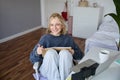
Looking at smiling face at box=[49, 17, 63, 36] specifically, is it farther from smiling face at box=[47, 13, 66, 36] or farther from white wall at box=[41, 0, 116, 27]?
white wall at box=[41, 0, 116, 27]

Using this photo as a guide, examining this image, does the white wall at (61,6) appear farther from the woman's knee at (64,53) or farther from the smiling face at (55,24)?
the woman's knee at (64,53)

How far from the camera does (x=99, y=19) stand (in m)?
3.59

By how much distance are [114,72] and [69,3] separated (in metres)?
3.22

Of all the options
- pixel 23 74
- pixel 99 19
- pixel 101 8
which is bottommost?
pixel 23 74

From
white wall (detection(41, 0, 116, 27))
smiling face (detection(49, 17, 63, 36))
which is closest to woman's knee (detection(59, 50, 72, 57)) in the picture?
smiling face (detection(49, 17, 63, 36))

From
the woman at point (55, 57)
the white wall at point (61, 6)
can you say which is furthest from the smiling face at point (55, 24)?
the white wall at point (61, 6)

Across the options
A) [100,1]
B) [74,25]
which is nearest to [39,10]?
[74,25]

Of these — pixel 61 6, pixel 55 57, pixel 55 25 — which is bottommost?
pixel 55 57

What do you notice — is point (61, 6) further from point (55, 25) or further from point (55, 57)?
point (55, 57)

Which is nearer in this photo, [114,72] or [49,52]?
[114,72]

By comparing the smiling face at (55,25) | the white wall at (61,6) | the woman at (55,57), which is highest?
the white wall at (61,6)

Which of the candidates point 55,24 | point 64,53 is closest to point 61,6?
point 55,24

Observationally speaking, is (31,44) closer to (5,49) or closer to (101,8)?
(5,49)

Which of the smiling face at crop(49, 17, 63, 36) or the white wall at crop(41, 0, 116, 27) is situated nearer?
the smiling face at crop(49, 17, 63, 36)
